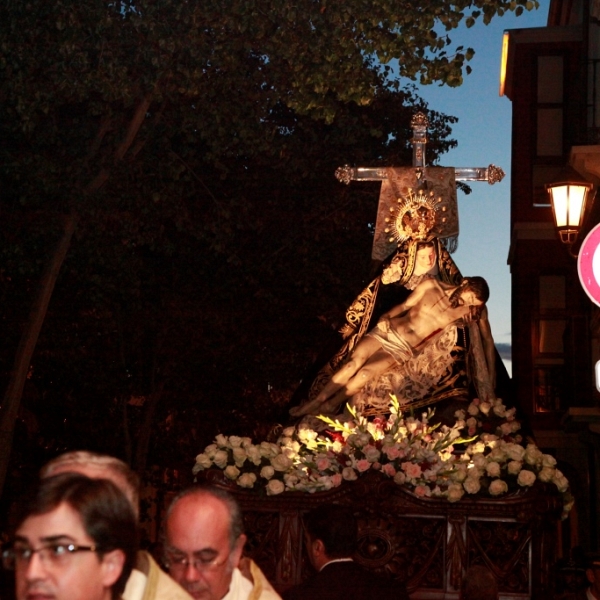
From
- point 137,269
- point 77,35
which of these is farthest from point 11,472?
point 77,35

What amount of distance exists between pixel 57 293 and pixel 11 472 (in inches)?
173

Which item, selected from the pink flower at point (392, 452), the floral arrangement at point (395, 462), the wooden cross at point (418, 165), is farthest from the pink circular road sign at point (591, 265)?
the wooden cross at point (418, 165)

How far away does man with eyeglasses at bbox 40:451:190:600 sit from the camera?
3438 mm

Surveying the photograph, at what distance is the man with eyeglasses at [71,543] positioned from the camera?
2.96m

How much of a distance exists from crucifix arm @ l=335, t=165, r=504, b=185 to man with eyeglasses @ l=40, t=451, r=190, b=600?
1076 centimetres

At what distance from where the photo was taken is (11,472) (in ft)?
74.0

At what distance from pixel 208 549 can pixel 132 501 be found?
3.00 feet

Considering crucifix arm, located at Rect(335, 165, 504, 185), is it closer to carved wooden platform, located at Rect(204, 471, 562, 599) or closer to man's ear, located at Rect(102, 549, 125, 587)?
carved wooden platform, located at Rect(204, 471, 562, 599)

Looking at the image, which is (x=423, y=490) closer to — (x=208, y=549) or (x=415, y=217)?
(x=415, y=217)

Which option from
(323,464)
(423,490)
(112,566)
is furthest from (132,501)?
(323,464)

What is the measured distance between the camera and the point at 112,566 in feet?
10.1

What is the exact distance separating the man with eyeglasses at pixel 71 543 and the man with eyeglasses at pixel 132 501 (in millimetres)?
195

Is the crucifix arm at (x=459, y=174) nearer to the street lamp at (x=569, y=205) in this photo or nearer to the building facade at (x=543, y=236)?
Result: the street lamp at (x=569, y=205)

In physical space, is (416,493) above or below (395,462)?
below
